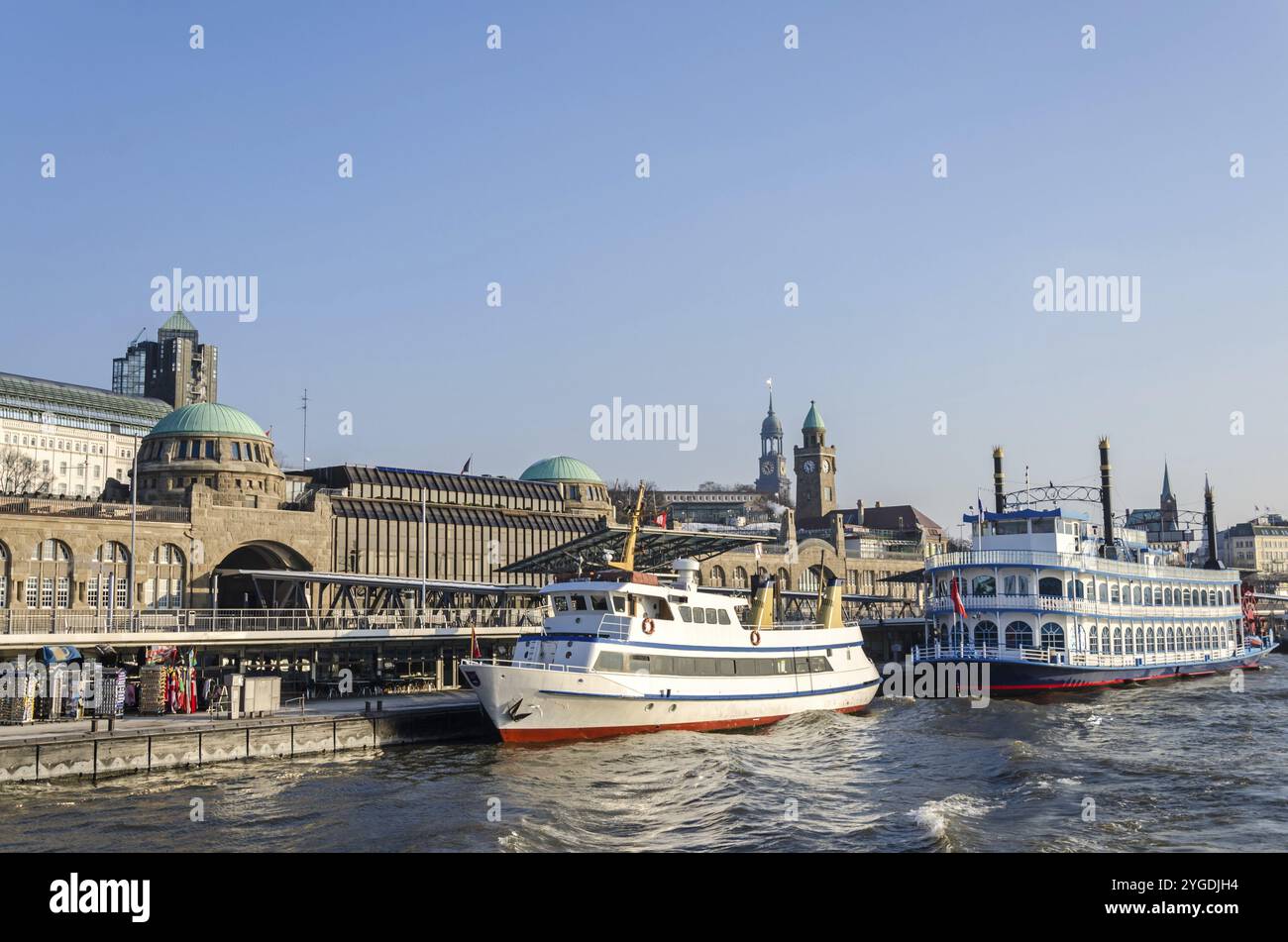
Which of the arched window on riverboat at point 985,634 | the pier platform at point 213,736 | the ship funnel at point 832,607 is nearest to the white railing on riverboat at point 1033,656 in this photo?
the arched window on riverboat at point 985,634

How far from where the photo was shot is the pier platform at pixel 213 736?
1596 inches

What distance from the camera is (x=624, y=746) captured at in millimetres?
49656

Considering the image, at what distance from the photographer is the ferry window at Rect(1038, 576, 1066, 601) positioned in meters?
75.8

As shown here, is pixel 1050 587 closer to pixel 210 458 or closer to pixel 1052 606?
pixel 1052 606

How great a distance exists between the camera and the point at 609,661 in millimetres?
52031

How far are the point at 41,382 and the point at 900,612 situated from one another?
133614 mm

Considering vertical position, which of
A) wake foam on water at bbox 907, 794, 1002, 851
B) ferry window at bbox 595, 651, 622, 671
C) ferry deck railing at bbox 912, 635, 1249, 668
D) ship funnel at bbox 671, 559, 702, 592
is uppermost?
ship funnel at bbox 671, 559, 702, 592

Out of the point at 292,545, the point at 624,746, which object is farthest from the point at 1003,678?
the point at 292,545

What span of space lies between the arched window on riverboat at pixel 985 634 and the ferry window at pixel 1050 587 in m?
3.86

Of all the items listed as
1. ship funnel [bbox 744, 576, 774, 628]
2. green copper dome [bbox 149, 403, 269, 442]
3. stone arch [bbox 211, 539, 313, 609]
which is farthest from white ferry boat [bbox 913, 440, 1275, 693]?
green copper dome [bbox 149, 403, 269, 442]

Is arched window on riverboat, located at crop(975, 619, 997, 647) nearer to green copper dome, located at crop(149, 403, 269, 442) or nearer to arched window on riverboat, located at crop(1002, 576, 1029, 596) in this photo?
arched window on riverboat, located at crop(1002, 576, 1029, 596)

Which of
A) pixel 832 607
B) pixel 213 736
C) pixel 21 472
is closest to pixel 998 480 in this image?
pixel 832 607

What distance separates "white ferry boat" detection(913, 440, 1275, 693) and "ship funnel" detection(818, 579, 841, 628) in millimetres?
9154

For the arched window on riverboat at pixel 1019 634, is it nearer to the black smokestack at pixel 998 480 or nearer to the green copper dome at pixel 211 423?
the black smokestack at pixel 998 480
